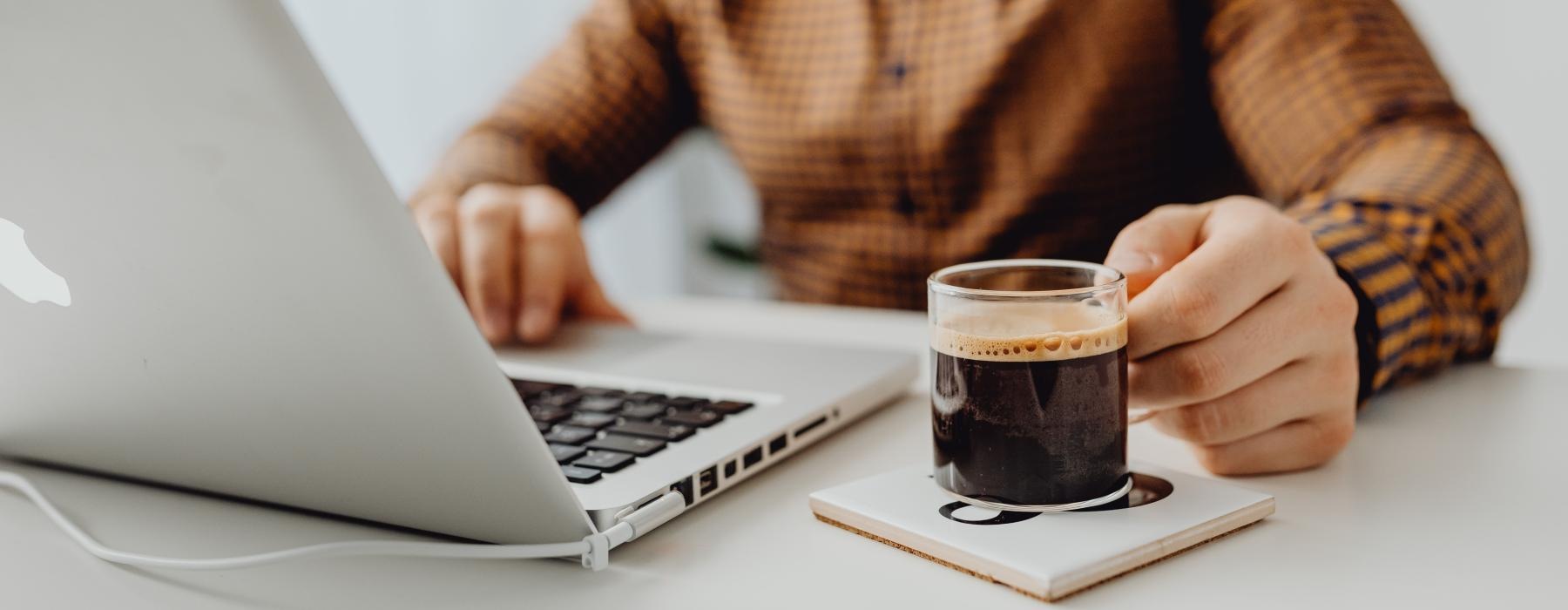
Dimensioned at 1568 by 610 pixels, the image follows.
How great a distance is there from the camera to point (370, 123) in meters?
2.01

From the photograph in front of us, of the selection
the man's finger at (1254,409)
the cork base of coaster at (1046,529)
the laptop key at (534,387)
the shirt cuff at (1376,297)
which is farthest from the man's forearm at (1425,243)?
the laptop key at (534,387)

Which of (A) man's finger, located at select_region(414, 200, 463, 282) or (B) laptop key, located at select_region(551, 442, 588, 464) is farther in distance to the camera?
(A) man's finger, located at select_region(414, 200, 463, 282)

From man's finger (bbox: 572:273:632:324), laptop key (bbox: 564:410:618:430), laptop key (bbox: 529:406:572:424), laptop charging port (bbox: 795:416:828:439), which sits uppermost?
man's finger (bbox: 572:273:632:324)

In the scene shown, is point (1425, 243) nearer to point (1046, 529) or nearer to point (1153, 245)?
point (1153, 245)

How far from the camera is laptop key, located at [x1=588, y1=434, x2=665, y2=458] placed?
55 centimetres

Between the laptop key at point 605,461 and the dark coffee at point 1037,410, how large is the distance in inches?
6.0

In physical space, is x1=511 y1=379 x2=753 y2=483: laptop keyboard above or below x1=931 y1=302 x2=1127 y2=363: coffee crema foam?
below

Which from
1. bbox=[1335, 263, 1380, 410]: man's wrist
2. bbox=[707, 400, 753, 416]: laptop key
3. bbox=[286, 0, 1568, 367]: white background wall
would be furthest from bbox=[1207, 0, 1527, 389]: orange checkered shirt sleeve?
bbox=[286, 0, 1568, 367]: white background wall

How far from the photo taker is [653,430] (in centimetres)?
58

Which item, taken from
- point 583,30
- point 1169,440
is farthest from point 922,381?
point 583,30

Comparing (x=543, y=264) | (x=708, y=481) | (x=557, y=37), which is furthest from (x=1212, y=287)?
(x=557, y=37)

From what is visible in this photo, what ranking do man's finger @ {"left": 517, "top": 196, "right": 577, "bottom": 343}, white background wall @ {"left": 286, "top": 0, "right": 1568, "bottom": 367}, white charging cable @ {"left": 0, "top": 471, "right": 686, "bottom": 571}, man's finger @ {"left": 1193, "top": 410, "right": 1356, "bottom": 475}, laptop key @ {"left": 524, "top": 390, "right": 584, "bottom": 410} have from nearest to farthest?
white charging cable @ {"left": 0, "top": 471, "right": 686, "bottom": 571}, man's finger @ {"left": 1193, "top": 410, "right": 1356, "bottom": 475}, laptop key @ {"left": 524, "top": 390, "right": 584, "bottom": 410}, man's finger @ {"left": 517, "top": 196, "right": 577, "bottom": 343}, white background wall @ {"left": 286, "top": 0, "right": 1568, "bottom": 367}

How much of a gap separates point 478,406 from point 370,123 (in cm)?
176

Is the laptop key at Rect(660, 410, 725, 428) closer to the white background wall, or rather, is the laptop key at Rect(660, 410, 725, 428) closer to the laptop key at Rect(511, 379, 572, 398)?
the laptop key at Rect(511, 379, 572, 398)
